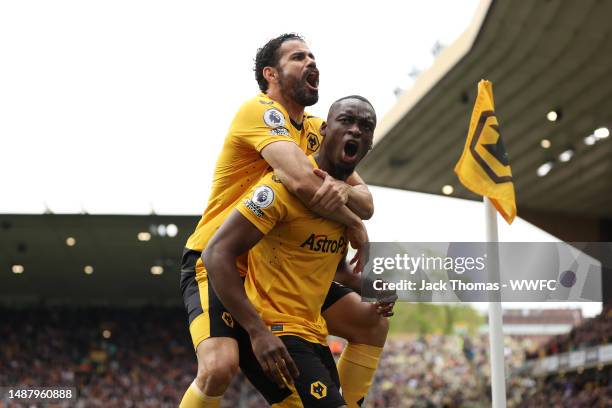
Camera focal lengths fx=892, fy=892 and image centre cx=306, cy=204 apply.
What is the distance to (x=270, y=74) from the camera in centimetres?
479

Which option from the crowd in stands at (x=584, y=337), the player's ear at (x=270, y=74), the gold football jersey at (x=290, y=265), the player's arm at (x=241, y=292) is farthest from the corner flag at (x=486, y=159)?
the crowd in stands at (x=584, y=337)

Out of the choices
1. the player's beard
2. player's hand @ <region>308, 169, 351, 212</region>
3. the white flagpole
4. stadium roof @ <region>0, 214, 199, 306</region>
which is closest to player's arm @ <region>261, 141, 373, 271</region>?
player's hand @ <region>308, 169, 351, 212</region>

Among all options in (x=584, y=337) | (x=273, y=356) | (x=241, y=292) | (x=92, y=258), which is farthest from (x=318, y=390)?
(x=92, y=258)

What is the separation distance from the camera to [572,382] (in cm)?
2631

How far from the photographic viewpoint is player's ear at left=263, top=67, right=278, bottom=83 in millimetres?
4746

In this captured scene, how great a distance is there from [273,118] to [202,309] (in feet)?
3.24

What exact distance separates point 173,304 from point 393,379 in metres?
11.6

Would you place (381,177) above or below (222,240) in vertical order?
above

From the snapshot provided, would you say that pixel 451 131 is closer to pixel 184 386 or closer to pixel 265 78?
pixel 184 386

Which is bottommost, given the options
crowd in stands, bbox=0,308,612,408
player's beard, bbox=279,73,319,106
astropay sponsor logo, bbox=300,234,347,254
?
astropay sponsor logo, bbox=300,234,347,254

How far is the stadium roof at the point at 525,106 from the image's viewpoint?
16.5m

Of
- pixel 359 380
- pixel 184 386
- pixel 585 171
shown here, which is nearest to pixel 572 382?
pixel 585 171

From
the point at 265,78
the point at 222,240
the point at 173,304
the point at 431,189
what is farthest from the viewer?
the point at 173,304
